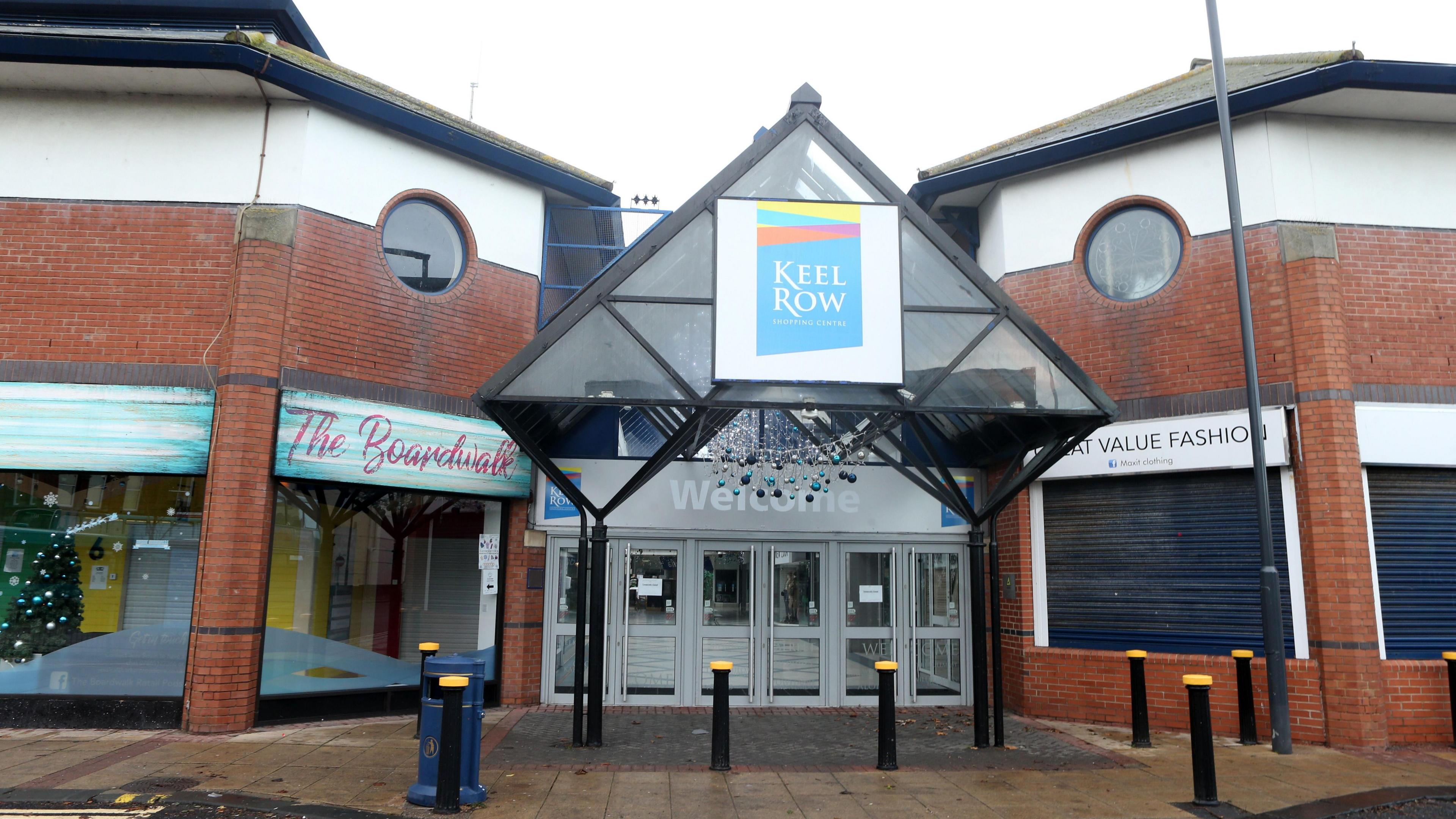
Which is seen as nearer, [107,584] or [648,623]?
[107,584]

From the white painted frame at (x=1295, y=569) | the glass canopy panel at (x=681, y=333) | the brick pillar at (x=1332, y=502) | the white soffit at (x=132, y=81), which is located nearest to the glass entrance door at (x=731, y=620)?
the glass canopy panel at (x=681, y=333)

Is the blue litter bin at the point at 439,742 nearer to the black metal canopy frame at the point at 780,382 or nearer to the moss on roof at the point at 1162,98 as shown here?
the black metal canopy frame at the point at 780,382

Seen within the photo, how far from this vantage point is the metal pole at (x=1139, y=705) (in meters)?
A: 9.04

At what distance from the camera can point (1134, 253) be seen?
11.0 meters

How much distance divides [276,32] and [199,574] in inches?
281

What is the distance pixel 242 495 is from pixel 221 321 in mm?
1958

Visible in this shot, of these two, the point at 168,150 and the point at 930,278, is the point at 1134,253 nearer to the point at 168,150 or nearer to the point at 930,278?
the point at 930,278

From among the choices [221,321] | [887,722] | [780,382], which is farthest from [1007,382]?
[221,321]

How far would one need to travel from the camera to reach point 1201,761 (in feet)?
22.7

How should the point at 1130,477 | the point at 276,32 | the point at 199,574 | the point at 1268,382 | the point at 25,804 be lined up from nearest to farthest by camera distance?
the point at 25,804 < the point at 199,574 < the point at 1268,382 < the point at 1130,477 < the point at 276,32

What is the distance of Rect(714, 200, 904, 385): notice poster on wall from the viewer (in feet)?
26.2

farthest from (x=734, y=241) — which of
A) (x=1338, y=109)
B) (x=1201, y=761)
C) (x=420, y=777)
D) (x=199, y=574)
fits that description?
(x=1338, y=109)

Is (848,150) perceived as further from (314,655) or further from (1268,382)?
(314,655)

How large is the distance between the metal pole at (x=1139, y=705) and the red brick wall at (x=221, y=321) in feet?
28.5
